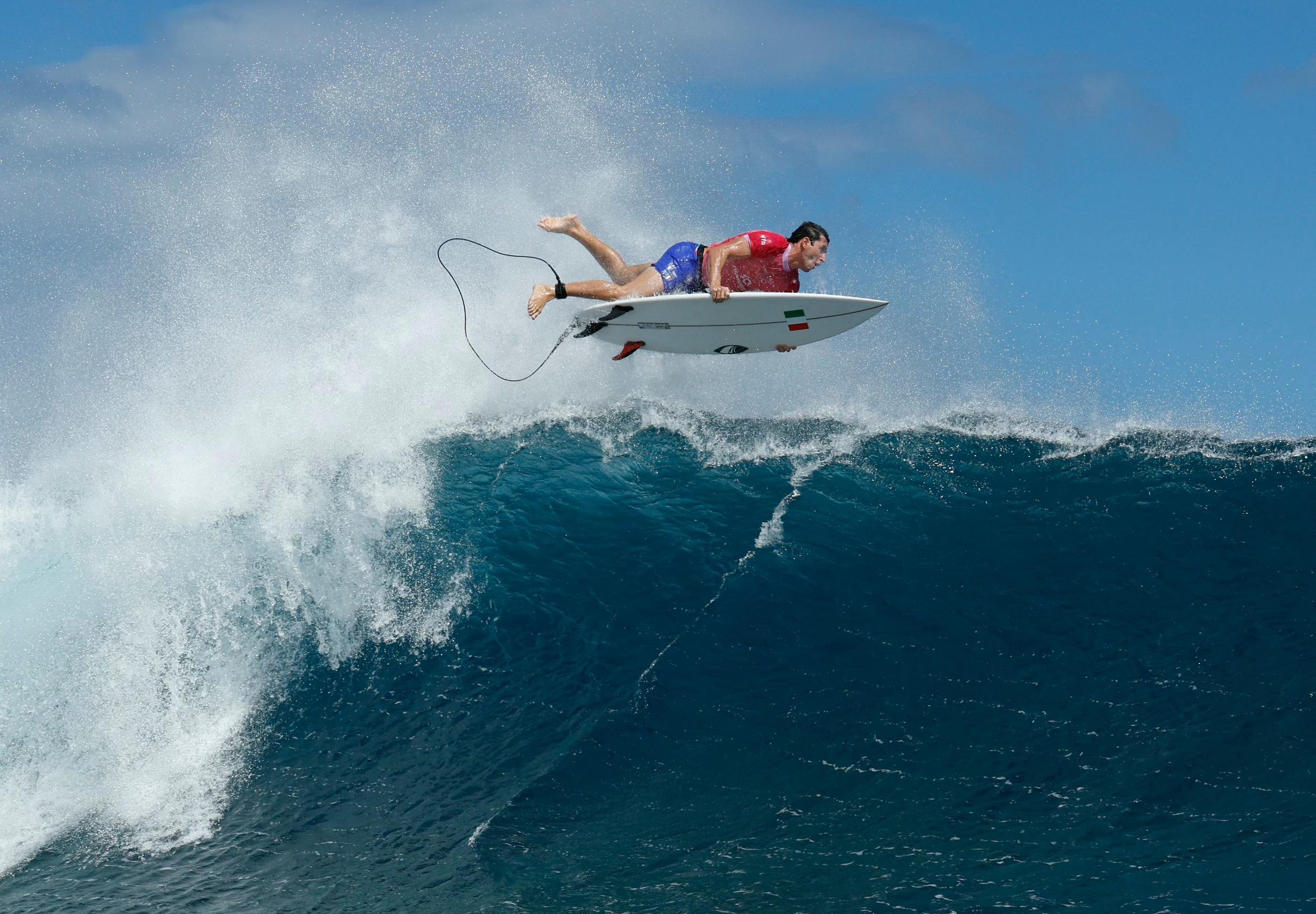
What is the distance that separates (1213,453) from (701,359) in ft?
22.0

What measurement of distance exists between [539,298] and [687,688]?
3.50 m

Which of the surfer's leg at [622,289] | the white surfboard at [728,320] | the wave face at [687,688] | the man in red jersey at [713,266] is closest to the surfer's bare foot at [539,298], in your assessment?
the man in red jersey at [713,266]

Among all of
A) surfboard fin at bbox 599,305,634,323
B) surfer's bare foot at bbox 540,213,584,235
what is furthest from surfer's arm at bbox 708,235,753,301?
surfer's bare foot at bbox 540,213,584,235

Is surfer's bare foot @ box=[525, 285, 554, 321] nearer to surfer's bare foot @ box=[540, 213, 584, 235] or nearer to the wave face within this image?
surfer's bare foot @ box=[540, 213, 584, 235]

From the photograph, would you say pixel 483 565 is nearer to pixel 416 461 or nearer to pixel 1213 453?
pixel 416 461

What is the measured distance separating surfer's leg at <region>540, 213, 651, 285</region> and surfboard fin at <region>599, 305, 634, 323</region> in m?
0.30

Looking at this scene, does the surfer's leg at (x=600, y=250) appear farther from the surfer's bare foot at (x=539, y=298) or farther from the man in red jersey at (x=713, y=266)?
the surfer's bare foot at (x=539, y=298)

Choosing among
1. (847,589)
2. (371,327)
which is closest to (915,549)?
(847,589)

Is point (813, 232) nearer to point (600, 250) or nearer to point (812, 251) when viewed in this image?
point (812, 251)

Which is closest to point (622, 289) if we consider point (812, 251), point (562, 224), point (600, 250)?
point (600, 250)

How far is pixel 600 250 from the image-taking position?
8500mm

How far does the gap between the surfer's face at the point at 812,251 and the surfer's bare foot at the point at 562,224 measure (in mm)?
1919

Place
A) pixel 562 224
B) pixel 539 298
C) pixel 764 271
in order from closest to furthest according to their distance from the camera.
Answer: pixel 539 298, pixel 562 224, pixel 764 271

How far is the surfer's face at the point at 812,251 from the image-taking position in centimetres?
806
